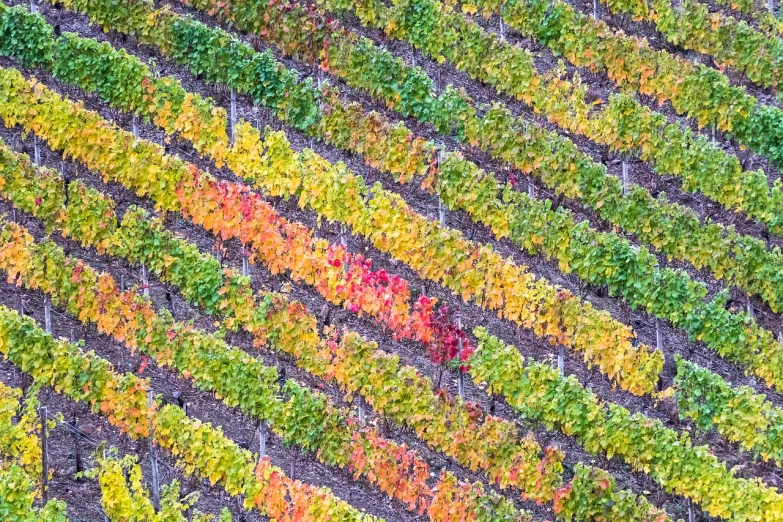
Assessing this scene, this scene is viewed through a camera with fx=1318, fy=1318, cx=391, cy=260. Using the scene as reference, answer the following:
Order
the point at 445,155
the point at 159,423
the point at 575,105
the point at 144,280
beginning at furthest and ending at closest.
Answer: the point at 575,105, the point at 445,155, the point at 144,280, the point at 159,423

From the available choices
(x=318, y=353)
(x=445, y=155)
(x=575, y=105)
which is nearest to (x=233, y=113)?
(x=445, y=155)

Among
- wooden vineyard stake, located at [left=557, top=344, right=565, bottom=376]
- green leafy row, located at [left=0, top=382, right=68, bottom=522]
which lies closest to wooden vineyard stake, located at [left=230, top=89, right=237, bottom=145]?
green leafy row, located at [left=0, top=382, right=68, bottom=522]

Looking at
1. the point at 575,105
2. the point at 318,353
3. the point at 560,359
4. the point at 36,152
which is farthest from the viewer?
the point at 575,105

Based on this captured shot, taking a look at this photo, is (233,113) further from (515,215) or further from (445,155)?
(515,215)

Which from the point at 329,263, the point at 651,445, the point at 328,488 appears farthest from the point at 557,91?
the point at 328,488

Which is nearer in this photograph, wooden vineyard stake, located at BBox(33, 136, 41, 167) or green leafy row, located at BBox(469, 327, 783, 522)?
green leafy row, located at BBox(469, 327, 783, 522)

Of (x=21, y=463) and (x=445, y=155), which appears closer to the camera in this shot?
(x=21, y=463)

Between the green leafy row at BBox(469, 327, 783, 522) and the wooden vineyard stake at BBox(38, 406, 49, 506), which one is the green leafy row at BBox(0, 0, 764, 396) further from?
the wooden vineyard stake at BBox(38, 406, 49, 506)

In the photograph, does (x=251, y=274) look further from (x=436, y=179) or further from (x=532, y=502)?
(x=532, y=502)

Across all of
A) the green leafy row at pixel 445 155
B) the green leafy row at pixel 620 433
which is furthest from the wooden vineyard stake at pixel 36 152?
the green leafy row at pixel 620 433
